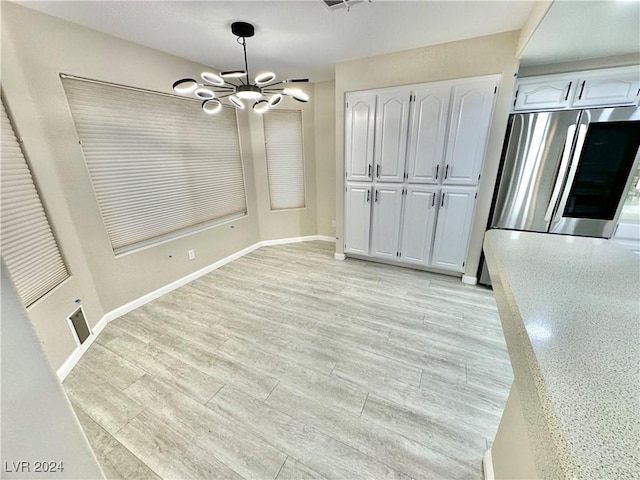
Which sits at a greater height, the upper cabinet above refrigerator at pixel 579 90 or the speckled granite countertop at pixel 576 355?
the upper cabinet above refrigerator at pixel 579 90

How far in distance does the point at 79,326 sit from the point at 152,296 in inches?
29.8

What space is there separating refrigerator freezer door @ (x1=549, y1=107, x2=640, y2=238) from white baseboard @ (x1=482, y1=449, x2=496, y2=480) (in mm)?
2274

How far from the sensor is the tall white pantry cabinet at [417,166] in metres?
2.67

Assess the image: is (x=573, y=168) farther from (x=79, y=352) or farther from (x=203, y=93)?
(x=79, y=352)

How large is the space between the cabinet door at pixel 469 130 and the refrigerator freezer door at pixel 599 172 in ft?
2.46

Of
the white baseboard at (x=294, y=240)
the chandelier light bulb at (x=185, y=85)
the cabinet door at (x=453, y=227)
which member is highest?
the chandelier light bulb at (x=185, y=85)

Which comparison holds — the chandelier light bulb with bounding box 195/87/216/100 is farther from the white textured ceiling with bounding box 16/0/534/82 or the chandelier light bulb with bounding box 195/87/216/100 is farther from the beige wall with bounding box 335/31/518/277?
the beige wall with bounding box 335/31/518/277

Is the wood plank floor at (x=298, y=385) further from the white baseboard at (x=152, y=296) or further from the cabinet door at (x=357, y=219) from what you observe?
the cabinet door at (x=357, y=219)

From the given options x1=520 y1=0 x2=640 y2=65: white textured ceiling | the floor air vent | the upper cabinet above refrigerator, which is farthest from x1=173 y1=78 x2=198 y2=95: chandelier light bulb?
the upper cabinet above refrigerator

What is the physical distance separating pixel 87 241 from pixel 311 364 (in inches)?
89.6

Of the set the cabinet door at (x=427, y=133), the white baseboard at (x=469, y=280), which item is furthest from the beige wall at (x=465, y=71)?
the cabinet door at (x=427, y=133)

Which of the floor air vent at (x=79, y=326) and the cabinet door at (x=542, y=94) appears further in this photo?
the cabinet door at (x=542, y=94)

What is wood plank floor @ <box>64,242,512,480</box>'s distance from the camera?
1.36 meters

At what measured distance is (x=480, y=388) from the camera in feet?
5.66
